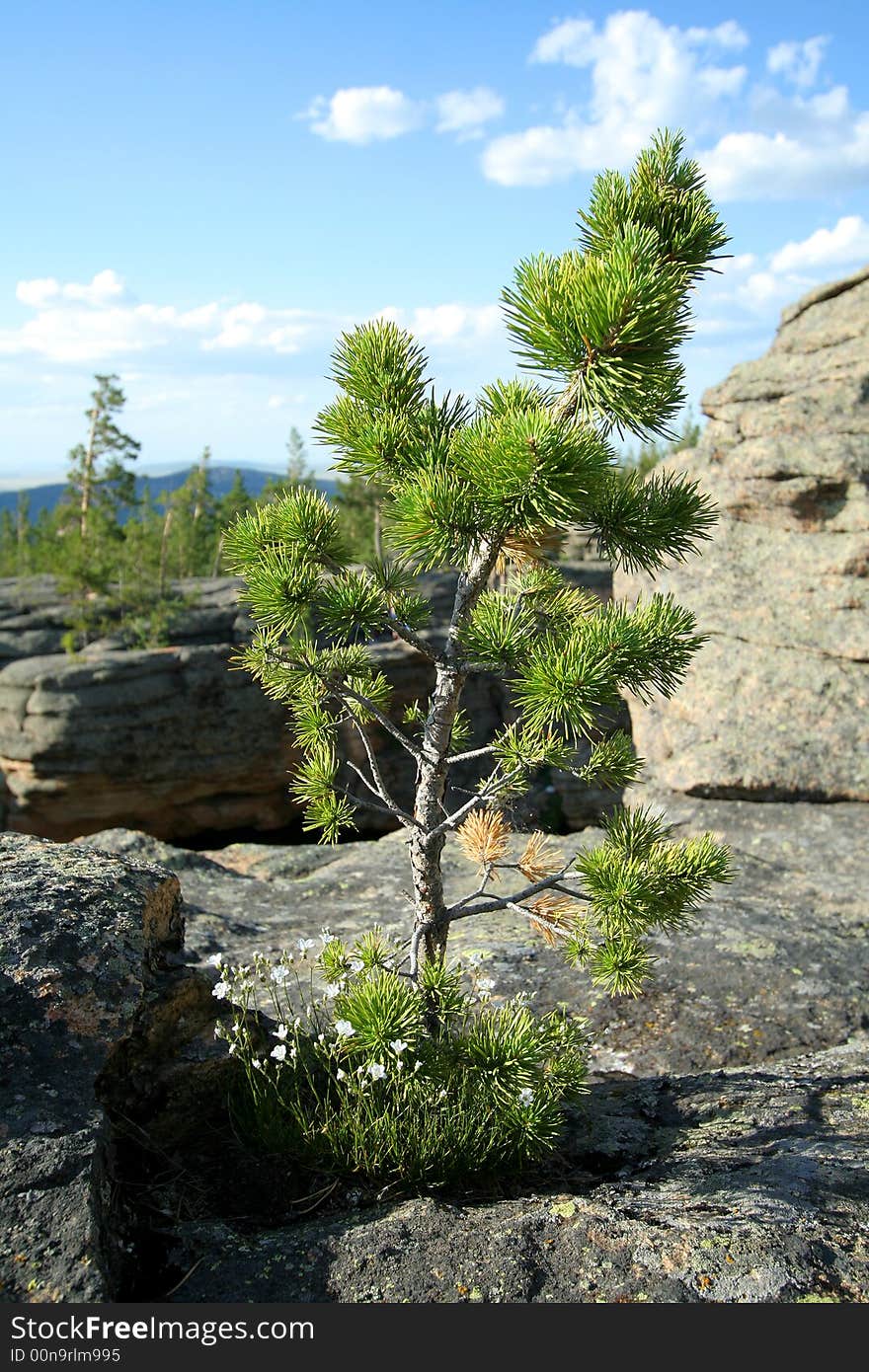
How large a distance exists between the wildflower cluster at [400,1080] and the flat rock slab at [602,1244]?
22cm

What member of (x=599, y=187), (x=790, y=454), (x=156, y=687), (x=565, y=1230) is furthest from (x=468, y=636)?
(x=156, y=687)

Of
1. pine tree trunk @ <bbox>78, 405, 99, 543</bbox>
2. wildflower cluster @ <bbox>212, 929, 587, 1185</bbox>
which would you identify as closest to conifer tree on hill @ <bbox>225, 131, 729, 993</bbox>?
wildflower cluster @ <bbox>212, 929, 587, 1185</bbox>

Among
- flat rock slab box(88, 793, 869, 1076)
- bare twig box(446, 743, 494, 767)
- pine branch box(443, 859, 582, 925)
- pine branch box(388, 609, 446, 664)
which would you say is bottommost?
flat rock slab box(88, 793, 869, 1076)

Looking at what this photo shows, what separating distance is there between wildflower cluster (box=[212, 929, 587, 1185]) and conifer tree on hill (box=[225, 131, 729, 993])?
32 cm

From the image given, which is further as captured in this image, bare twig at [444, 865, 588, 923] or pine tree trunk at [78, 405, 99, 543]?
pine tree trunk at [78, 405, 99, 543]

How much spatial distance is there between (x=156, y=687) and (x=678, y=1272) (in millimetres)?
21474

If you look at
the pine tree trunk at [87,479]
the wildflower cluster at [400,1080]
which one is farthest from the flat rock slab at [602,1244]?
the pine tree trunk at [87,479]

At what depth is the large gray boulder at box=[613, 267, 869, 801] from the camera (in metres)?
10.5

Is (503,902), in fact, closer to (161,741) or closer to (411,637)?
(411,637)

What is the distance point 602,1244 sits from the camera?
3576 millimetres

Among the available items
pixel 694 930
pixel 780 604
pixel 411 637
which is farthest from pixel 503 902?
pixel 780 604

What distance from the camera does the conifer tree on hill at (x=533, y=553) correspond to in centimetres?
386

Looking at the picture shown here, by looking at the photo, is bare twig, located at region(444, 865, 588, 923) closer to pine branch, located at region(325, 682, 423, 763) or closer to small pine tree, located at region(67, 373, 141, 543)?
pine branch, located at region(325, 682, 423, 763)

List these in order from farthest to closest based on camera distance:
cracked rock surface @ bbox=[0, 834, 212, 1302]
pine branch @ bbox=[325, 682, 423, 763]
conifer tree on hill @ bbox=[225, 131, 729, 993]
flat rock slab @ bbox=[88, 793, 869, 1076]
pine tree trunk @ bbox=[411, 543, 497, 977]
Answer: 1. flat rock slab @ bbox=[88, 793, 869, 1076]
2. pine branch @ bbox=[325, 682, 423, 763]
3. pine tree trunk @ bbox=[411, 543, 497, 977]
4. conifer tree on hill @ bbox=[225, 131, 729, 993]
5. cracked rock surface @ bbox=[0, 834, 212, 1302]
